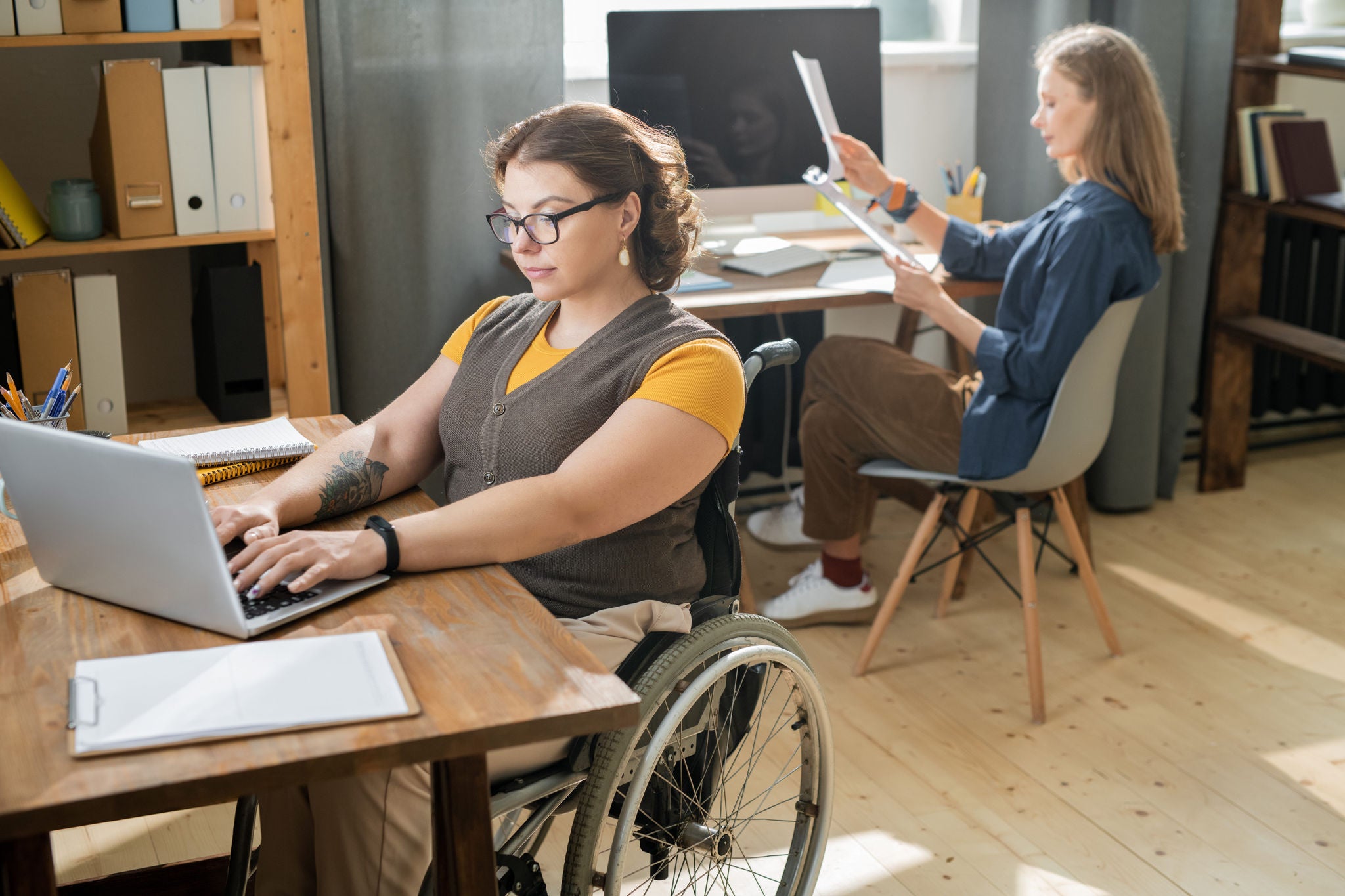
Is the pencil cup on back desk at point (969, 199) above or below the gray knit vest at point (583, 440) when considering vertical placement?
above

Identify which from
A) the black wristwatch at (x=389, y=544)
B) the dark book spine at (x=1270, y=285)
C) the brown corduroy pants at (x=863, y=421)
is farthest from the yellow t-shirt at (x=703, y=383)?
the dark book spine at (x=1270, y=285)

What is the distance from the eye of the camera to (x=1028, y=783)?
222 cm

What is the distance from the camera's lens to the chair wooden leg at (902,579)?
8.45 ft

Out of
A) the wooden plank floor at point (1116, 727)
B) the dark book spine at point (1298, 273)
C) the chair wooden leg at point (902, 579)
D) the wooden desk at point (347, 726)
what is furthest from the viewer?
the dark book spine at point (1298, 273)

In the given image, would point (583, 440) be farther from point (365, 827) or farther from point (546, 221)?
point (365, 827)

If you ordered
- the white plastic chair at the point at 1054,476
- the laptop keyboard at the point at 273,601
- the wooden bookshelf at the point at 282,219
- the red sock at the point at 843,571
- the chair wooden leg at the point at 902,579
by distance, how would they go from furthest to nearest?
the red sock at the point at 843,571 < the chair wooden leg at the point at 902,579 < the white plastic chair at the point at 1054,476 < the wooden bookshelf at the point at 282,219 < the laptop keyboard at the point at 273,601

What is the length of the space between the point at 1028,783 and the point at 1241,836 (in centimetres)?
33

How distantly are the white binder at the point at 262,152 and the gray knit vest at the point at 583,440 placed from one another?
3.10ft

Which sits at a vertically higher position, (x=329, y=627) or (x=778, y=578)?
(x=329, y=627)

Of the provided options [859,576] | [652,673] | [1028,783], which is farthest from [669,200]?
[859,576]

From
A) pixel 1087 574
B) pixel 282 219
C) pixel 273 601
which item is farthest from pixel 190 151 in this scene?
pixel 1087 574

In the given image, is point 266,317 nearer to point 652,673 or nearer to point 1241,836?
point 652,673

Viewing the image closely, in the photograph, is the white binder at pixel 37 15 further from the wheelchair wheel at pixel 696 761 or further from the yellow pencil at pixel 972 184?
the yellow pencil at pixel 972 184

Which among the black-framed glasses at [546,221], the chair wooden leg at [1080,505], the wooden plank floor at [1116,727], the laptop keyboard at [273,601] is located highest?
the black-framed glasses at [546,221]
